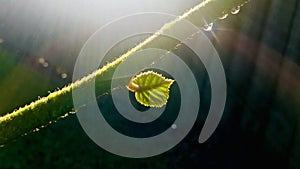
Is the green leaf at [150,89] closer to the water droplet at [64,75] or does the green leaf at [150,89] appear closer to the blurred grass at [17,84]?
the blurred grass at [17,84]

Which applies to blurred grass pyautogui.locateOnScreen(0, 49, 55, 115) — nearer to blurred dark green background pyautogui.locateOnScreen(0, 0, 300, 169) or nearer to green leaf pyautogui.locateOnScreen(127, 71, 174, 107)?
blurred dark green background pyautogui.locateOnScreen(0, 0, 300, 169)

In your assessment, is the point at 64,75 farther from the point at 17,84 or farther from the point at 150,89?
the point at 150,89

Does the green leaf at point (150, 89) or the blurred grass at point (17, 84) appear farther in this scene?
the blurred grass at point (17, 84)

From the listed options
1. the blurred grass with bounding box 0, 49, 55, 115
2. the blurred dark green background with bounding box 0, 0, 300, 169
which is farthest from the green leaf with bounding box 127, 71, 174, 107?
the blurred grass with bounding box 0, 49, 55, 115

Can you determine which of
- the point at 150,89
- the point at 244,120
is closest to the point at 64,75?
the point at 244,120

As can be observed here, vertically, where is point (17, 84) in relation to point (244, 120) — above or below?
above

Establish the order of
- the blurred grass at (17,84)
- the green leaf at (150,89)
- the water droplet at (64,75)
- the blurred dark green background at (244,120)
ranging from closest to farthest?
the green leaf at (150,89), the blurred dark green background at (244,120), the blurred grass at (17,84), the water droplet at (64,75)

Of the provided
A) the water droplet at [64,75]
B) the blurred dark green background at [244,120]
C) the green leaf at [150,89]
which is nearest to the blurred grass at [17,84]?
the water droplet at [64,75]

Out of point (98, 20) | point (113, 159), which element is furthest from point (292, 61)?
point (98, 20)
